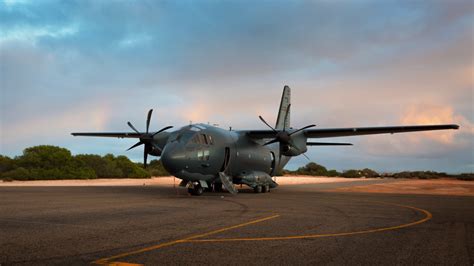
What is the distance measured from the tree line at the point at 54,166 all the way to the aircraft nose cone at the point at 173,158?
30.7 metres

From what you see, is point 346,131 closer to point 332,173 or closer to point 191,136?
point 191,136

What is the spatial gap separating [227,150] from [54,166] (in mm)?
34405

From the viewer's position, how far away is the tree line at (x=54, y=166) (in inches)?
1827

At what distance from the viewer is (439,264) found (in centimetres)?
645

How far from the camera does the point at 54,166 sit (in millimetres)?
51281

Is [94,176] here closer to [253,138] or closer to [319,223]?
[253,138]

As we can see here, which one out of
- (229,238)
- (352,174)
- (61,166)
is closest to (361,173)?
(352,174)

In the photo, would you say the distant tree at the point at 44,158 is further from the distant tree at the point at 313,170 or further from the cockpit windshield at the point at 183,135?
the distant tree at the point at 313,170

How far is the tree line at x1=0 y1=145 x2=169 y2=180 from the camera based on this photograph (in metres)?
46.4

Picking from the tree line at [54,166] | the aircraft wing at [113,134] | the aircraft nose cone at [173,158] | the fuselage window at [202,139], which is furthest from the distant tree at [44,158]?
the aircraft nose cone at [173,158]

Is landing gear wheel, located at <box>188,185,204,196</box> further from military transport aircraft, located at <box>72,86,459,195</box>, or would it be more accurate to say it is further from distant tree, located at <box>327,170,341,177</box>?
distant tree, located at <box>327,170,341,177</box>

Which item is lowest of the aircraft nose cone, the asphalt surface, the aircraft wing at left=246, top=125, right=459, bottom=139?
the asphalt surface

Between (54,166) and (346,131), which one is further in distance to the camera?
(54,166)

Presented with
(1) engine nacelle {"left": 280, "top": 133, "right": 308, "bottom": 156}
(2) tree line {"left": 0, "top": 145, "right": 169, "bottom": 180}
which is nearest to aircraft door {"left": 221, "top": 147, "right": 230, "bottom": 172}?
(1) engine nacelle {"left": 280, "top": 133, "right": 308, "bottom": 156}
